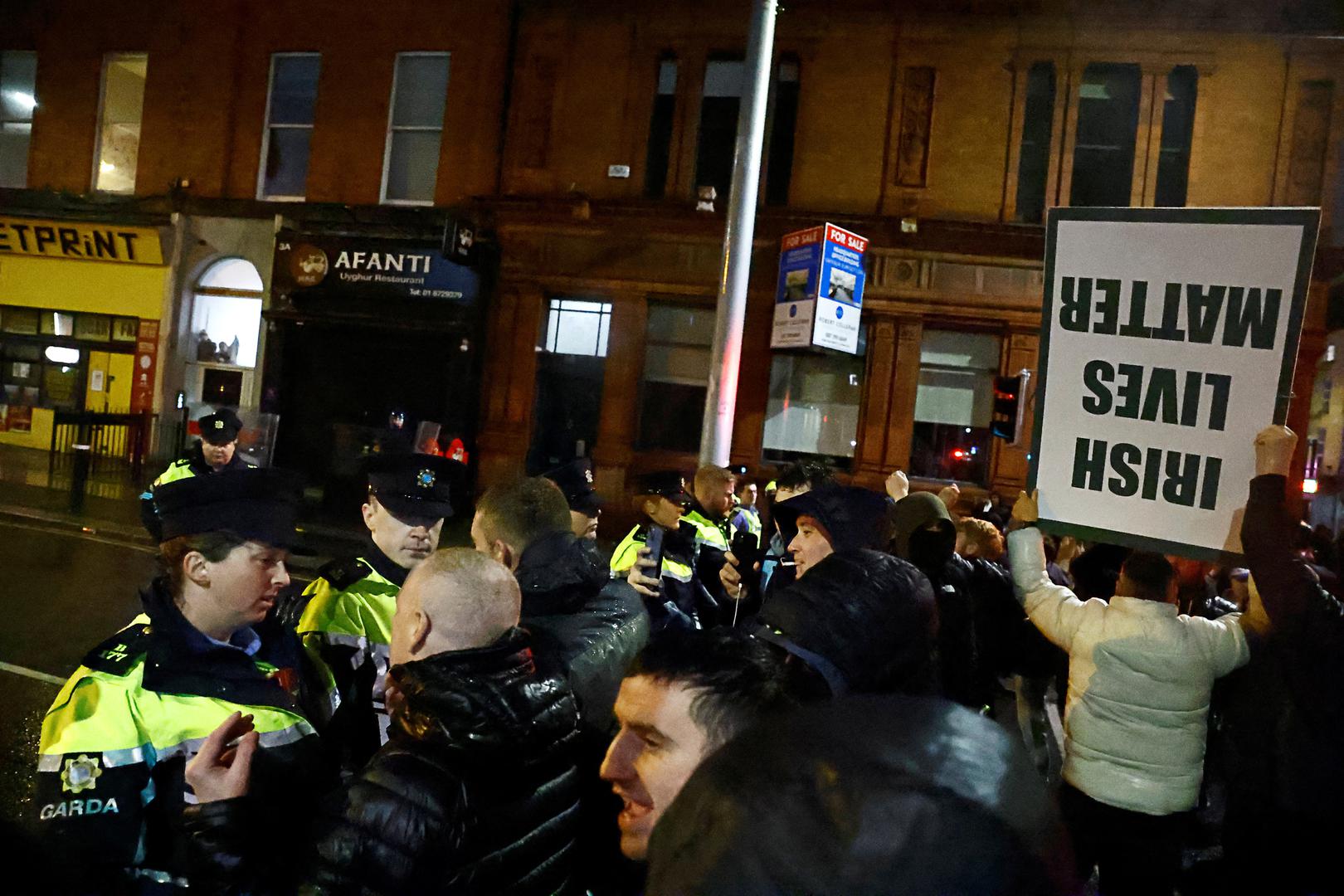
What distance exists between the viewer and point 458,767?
1.77 metres

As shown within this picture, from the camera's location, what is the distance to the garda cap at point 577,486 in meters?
4.59

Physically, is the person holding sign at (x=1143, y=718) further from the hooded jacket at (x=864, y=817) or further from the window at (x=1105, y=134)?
the window at (x=1105, y=134)

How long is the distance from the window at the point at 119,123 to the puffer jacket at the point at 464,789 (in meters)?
19.9

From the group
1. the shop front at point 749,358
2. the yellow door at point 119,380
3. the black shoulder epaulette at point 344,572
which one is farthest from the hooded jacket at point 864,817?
the yellow door at point 119,380

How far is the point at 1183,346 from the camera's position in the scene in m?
3.10

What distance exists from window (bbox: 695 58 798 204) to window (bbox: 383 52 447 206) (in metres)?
4.97

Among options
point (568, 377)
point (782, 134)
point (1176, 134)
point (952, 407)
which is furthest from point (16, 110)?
point (1176, 134)

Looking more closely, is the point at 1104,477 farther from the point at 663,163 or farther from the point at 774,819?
the point at 663,163

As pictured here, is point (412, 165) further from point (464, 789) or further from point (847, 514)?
point (464, 789)

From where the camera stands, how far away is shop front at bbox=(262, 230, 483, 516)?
15.2 meters

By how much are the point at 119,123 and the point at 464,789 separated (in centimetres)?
2078

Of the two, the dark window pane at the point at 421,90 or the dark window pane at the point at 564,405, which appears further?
the dark window pane at the point at 421,90

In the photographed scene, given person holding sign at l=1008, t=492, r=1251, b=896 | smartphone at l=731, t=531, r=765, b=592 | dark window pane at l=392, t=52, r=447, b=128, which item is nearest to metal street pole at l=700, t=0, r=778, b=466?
smartphone at l=731, t=531, r=765, b=592

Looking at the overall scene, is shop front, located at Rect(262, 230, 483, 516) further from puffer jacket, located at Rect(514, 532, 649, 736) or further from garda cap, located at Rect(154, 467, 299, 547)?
garda cap, located at Rect(154, 467, 299, 547)
